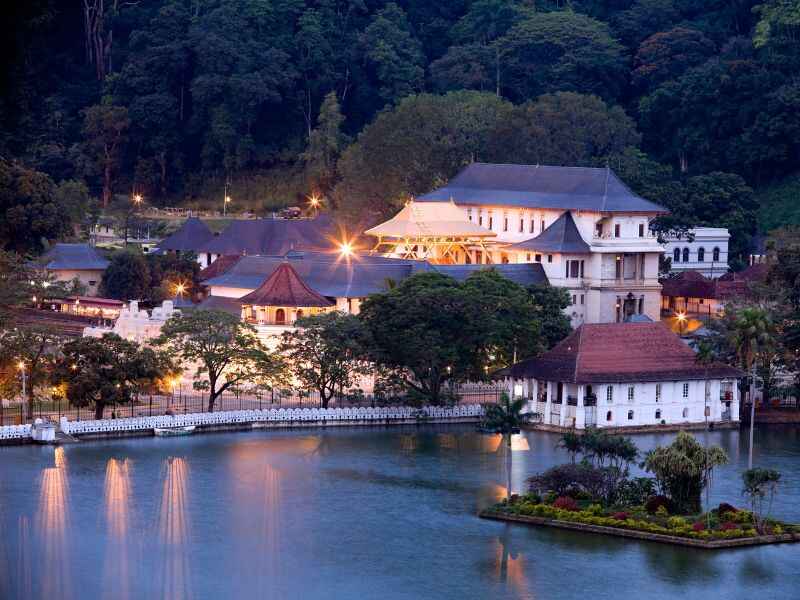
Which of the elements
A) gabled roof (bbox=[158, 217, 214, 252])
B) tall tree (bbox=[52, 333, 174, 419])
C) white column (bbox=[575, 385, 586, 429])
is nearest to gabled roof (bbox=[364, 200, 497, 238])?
gabled roof (bbox=[158, 217, 214, 252])

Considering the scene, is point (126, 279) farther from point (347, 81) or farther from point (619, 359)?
point (347, 81)

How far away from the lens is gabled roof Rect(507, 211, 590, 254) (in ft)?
273

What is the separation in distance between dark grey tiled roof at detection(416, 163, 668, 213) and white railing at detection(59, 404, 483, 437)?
18296 mm

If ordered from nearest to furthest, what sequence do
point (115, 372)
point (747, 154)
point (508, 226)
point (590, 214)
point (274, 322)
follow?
point (115, 372)
point (274, 322)
point (590, 214)
point (508, 226)
point (747, 154)

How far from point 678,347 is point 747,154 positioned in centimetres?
4416

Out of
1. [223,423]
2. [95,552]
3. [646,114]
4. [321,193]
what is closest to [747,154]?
[646,114]

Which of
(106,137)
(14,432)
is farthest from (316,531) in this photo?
(106,137)

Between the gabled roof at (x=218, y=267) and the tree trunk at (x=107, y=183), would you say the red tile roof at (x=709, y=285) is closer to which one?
the gabled roof at (x=218, y=267)

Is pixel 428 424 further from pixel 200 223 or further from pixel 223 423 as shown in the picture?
pixel 200 223

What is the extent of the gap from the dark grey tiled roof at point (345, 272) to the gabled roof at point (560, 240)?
1196mm

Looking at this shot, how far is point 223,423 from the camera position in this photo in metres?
66.2

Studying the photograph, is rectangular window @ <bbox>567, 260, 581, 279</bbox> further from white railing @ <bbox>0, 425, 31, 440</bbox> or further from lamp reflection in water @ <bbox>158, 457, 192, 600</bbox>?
white railing @ <bbox>0, 425, 31, 440</bbox>

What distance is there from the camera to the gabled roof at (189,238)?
9844 cm

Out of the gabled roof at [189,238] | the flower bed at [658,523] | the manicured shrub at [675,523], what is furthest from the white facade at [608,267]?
the manicured shrub at [675,523]
